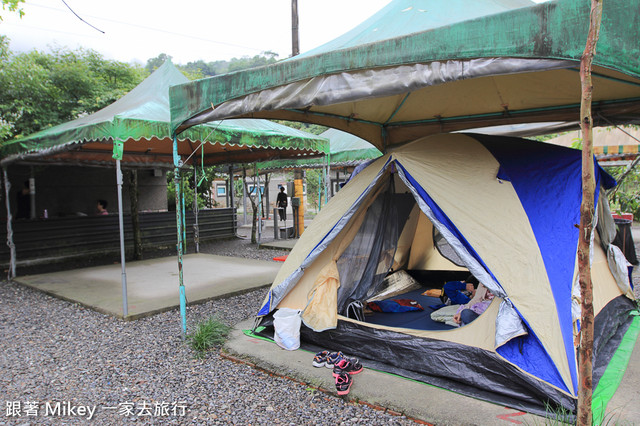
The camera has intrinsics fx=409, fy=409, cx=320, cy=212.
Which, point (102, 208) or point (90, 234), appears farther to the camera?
point (102, 208)

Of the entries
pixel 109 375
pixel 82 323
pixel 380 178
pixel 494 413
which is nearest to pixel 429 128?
pixel 380 178

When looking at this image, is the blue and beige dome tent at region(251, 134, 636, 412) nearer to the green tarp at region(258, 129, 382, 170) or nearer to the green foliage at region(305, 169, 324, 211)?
the green tarp at region(258, 129, 382, 170)

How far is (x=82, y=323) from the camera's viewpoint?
4680 mm

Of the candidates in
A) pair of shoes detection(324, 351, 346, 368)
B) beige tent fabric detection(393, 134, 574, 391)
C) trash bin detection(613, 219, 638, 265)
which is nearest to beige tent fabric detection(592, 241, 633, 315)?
beige tent fabric detection(393, 134, 574, 391)

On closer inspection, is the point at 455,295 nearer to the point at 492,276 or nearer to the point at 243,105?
the point at 492,276

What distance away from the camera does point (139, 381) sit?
3264 millimetres

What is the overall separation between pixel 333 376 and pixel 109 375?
1860mm

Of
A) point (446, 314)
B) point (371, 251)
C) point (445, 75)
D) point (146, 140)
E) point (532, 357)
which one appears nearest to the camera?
point (445, 75)

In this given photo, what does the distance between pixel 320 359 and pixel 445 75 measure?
7.72ft

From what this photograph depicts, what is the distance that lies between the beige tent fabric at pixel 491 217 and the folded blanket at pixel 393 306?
Answer: 162 centimetres

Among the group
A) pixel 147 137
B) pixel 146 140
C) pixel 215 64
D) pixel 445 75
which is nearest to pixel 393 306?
pixel 445 75

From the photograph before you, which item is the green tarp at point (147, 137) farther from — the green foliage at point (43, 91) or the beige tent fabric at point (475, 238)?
the beige tent fabric at point (475, 238)

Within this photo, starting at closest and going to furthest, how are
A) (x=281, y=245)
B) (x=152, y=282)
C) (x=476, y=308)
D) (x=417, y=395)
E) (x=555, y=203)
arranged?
(x=417, y=395) → (x=555, y=203) → (x=476, y=308) → (x=152, y=282) → (x=281, y=245)

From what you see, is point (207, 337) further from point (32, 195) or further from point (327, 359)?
point (32, 195)
